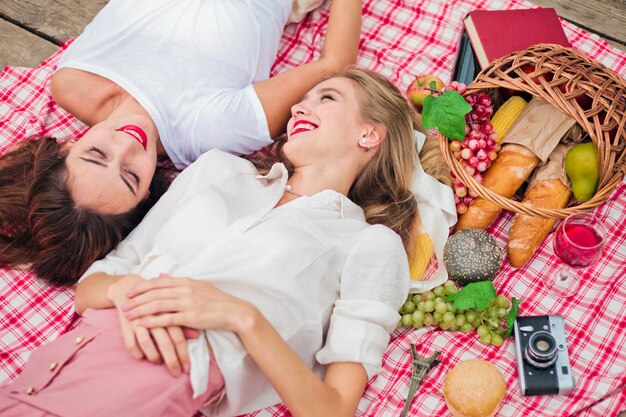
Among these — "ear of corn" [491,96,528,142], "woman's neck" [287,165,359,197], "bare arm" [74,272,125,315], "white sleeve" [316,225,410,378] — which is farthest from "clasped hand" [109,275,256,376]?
"ear of corn" [491,96,528,142]

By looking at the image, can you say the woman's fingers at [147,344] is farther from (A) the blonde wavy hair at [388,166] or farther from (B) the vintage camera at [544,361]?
(B) the vintage camera at [544,361]

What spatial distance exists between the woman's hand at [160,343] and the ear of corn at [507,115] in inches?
49.7

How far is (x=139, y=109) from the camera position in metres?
2.33

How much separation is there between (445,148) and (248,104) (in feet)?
2.33

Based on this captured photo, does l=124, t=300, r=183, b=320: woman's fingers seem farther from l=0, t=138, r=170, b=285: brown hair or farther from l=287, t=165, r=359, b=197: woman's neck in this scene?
l=287, t=165, r=359, b=197: woman's neck

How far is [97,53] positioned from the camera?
95.5 inches

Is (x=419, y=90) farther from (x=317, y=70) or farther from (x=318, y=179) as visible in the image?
(x=318, y=179)

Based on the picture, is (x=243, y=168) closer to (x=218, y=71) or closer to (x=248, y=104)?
(x=248, y=104)

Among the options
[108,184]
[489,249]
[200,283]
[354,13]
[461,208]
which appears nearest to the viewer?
[200,283]

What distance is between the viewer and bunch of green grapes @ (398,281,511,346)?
213 centimetres

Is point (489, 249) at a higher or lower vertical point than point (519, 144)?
lower

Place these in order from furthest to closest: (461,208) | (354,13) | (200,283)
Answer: (354,13) < (461,208) < (200,283)

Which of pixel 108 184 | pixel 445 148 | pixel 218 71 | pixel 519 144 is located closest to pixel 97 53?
pixel 218 71

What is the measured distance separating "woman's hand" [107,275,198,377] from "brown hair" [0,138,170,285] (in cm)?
40
